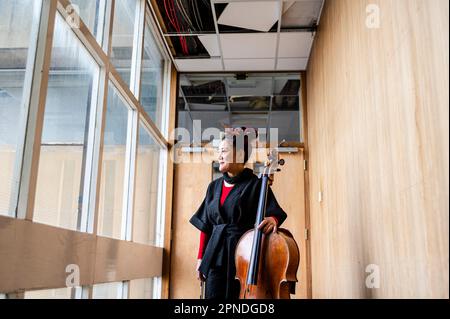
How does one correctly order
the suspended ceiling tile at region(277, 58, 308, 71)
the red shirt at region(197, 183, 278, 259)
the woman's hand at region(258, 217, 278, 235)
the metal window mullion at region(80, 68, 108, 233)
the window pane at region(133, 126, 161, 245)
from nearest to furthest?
the woman's hand at region(258, 217, 278, 235), the red shirt at region(197, 183, 278, 259), the metal window mullion at region(80, 68, 108, 233), the window pane at region(133, 126, 161, 245), the suspended ceiling tile at region(277, 58, 308, 71)

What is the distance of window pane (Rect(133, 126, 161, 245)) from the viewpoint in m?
3.71

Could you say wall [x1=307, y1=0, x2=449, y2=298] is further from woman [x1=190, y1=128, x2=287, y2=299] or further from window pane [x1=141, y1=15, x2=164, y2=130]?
window pane [x1=141, y1=15, x2=164, y2=130]

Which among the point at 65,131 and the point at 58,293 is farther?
the point at 65,131

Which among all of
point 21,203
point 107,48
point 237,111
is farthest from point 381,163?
point 237,111

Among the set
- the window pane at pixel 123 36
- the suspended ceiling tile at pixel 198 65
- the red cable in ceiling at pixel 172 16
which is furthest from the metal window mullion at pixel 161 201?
the window pane at pixel 123 36

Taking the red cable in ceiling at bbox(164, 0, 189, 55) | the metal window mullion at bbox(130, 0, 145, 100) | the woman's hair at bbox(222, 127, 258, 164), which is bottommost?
the woman's hair at bbox(222, 127, 258, 164)

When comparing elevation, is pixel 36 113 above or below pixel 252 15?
below

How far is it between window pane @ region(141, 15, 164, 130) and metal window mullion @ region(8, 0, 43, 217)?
6.18 feet

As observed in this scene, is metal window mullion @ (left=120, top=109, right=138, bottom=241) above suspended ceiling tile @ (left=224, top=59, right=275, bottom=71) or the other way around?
the other way around

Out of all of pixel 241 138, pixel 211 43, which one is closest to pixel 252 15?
pixel 211 43

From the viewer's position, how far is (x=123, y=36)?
3.25 metres

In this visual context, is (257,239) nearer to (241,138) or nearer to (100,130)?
(241,138)

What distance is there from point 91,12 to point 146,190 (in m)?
1.91

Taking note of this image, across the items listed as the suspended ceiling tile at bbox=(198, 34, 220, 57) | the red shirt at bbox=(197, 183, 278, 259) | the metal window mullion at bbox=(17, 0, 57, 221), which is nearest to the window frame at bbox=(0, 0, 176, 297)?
the metal window mullion at bbox=(17, 0, 57, 221)
